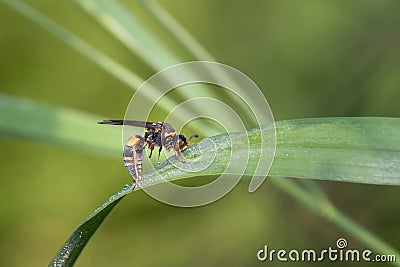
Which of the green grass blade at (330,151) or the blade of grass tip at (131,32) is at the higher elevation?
the blade of grass tip at (131,32)

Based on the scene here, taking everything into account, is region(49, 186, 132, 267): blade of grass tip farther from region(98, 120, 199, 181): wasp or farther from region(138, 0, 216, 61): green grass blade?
region(138, 0, 216, 61): green grass blade

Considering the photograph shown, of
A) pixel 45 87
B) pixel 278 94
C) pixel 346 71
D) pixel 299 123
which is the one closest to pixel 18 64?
pixel 45 87

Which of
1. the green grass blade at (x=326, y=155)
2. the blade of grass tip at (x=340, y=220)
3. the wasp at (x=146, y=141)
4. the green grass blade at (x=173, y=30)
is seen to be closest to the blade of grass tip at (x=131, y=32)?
the green grass blade at (x=173, y=30)

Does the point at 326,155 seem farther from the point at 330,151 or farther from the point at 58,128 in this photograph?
the point at 58,128

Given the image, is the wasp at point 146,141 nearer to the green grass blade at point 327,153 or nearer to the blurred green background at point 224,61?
the green grass blade at point 327,153

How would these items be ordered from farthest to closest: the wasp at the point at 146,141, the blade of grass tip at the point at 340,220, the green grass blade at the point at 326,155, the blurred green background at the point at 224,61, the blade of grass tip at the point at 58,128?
1. the blurred green background at the point at 224,61
2. the blade of grass tip at the point at 58,128
3. the blade of grass tip at the point at 340,220
4. the wasp at the point at 146,141
5. the green grass blade at the point at 326,155

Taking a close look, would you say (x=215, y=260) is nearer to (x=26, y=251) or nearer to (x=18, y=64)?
(x=26, y=251)
